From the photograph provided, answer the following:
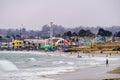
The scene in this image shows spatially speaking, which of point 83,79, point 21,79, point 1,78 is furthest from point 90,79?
point 1,78

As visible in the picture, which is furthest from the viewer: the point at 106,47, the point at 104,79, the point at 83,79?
the point at 106,47

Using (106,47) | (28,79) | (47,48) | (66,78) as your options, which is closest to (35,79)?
(28,79)

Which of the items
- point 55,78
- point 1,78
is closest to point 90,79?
point 55,78

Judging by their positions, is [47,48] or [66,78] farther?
[47,48]

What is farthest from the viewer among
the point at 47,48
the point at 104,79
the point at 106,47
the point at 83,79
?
the point at 47,48

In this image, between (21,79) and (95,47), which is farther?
(95,47)

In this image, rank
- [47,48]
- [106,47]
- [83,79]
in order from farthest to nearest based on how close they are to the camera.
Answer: [47,48] < [106,47] < [83,79]

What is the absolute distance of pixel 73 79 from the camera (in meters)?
38.6

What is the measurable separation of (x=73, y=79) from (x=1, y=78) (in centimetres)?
723

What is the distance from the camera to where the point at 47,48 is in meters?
190

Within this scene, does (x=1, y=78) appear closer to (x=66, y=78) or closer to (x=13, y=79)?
(x=13, y=79)

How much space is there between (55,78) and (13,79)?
13.5 ft

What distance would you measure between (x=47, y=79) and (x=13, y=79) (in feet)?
10.5

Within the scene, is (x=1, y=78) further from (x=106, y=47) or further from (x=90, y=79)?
(x=106, y=47)
